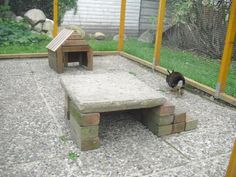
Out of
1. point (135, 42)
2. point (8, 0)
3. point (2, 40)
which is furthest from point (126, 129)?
point (8, 0)

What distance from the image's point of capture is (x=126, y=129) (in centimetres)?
331

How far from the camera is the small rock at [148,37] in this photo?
7.09 metres

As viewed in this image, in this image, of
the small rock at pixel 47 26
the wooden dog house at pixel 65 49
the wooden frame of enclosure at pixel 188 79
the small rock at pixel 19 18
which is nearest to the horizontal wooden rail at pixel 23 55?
the wooden frame of enclosure at pixel 188 79

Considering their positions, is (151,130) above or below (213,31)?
below

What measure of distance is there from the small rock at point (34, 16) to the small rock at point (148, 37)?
10.4 ft

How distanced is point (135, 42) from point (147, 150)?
4.74 m

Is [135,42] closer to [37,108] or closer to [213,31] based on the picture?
[213,31]

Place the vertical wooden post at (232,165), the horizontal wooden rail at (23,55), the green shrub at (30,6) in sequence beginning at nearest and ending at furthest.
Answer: the vertical wooden post at (232,165) < the horizontal wooden rail at (23,55) < the green shrub at (30,6)

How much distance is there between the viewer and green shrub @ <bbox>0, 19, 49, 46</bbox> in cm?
749

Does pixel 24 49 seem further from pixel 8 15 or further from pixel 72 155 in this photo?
pixel 72 155

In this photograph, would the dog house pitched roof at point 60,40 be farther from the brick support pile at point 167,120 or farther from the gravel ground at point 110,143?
the brick support pile at point 167,120

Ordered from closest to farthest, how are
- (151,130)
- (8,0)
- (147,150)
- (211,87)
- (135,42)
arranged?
(147,150), (151,130), (211,87), (135,42), (8,0)

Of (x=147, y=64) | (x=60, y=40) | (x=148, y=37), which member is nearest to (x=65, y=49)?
(x=60, y=40)

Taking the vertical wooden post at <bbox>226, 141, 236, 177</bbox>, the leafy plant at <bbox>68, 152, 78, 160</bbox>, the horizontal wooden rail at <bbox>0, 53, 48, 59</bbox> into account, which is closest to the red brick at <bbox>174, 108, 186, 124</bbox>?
the vertical wooden post at <bbox>226, 141, 236, 177</bbox>
